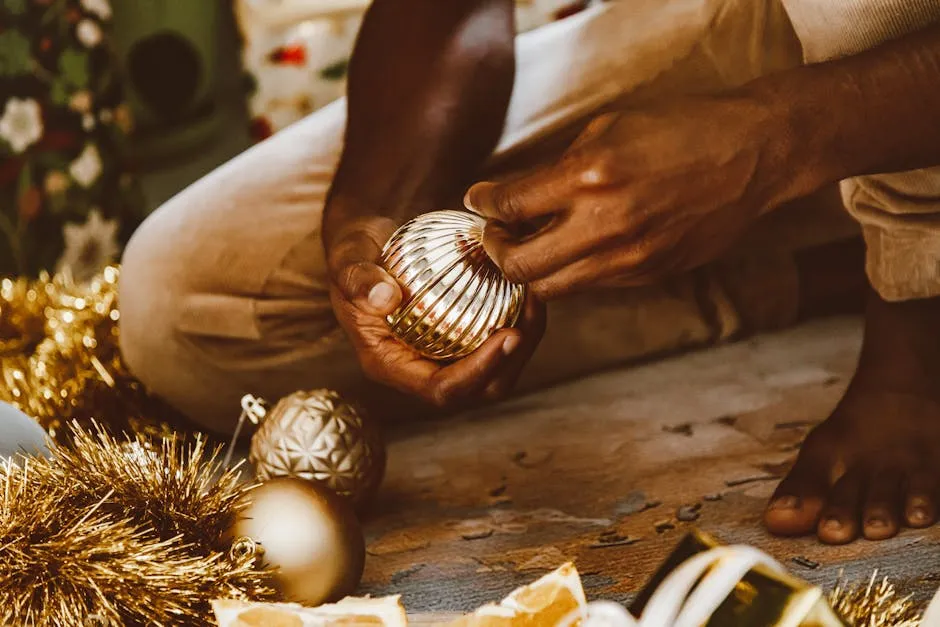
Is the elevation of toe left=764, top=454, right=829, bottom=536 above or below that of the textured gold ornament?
below

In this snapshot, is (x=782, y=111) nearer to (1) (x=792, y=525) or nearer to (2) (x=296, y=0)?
(1) (x=792, y=525)

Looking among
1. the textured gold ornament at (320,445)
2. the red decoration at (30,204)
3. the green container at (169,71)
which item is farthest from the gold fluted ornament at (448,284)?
the green container at (169,71)

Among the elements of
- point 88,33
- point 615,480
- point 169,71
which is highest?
point 88,33

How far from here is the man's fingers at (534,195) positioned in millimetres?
662

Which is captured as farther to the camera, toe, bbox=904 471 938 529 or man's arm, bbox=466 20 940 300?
toe, bbox=904 471 938 529

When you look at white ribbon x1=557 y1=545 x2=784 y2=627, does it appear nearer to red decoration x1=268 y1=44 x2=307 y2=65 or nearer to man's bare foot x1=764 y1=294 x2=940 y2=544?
man's bare foot x1=764 y1=294 x2=940 y2=544

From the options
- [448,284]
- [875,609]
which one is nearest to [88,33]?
[448,284]

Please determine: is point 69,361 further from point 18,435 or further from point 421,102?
point 421,102

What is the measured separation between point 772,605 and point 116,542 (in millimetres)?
393

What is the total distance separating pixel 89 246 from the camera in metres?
1.58

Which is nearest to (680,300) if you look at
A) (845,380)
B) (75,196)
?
(845,380)

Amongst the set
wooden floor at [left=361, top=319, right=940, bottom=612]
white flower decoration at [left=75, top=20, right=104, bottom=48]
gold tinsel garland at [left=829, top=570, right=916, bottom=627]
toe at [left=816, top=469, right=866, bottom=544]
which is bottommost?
wooden floor at [left=361, top=319, right=940, bottom=612]

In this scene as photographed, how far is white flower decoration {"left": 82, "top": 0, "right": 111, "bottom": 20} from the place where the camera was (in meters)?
1.55

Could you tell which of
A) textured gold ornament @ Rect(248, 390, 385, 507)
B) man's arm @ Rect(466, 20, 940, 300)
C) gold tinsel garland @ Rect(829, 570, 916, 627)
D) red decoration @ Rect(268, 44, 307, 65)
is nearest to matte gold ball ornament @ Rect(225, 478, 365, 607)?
textured gold ornament @ Rect(248, 390, 385, 507)
